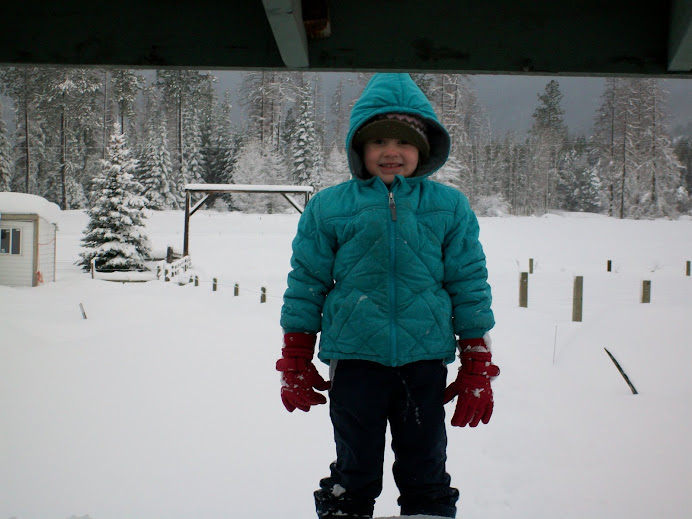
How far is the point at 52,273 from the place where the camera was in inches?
627

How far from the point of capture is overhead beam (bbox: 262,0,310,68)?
177cm

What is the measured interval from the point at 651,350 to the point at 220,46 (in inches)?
199

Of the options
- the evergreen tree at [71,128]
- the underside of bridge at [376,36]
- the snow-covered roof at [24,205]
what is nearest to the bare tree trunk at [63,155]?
the evergreen tree at [71,128]

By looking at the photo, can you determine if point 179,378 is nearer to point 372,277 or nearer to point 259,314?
point 372,277

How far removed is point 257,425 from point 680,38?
10.5 ft

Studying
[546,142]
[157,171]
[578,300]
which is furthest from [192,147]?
[578,300]

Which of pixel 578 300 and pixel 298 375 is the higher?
pixel 298 375

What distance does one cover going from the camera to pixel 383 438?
182 centimetres

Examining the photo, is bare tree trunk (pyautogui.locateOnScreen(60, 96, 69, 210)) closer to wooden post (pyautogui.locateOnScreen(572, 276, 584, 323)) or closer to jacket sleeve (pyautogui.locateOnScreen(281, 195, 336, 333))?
wooden post (pyautogui.locateOnScreen(572, 276, 584, 323))

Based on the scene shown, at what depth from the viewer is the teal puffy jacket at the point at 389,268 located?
5.92 feet

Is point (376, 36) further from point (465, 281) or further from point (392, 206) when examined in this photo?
point (465, 281)

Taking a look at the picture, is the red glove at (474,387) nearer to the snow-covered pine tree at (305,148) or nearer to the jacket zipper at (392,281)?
the jacket zipper at (392,281)

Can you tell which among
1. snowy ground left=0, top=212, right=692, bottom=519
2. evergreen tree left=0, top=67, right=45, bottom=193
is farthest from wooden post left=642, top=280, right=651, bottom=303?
evergreen tree left=0, top=67, right=45, bottom=193

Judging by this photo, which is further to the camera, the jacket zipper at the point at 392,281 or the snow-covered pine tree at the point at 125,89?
the snow-covered pine tree at the point at 125,89
